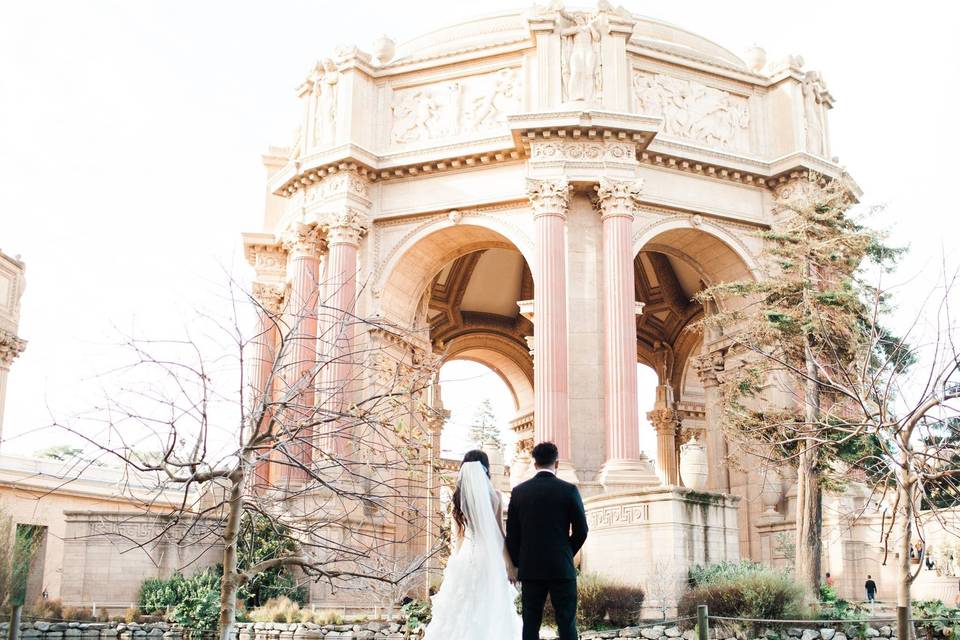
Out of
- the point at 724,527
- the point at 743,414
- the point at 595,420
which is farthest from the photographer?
the point at 595,420

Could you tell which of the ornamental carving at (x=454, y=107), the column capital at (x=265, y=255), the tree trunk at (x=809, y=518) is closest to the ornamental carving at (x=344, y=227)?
the ornamental carving at (x=454, y=107)

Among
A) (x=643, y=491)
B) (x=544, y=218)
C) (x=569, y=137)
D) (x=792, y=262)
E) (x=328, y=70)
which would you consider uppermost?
(x=328, y=70)

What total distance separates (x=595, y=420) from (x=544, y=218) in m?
5.85

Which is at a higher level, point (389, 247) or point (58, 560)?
point (389, 247)

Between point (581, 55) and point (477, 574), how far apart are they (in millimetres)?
24391

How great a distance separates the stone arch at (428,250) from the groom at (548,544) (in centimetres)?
2298

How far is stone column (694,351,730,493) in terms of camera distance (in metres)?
32.8

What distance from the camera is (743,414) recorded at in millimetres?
23000

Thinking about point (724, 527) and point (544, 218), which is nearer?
point (724, 527)

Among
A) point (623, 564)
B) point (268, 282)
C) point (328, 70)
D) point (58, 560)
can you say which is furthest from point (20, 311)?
point (623, 564)

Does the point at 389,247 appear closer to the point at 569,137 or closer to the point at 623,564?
the point at 569,137

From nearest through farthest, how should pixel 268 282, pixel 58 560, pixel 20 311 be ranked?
1. pixel 268 282
2. pixel 58 560
3. pixel 20 311

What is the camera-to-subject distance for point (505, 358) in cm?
4762

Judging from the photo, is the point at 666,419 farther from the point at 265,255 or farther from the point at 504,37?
the point at 504,37
